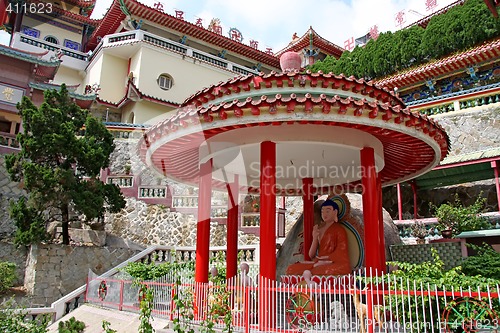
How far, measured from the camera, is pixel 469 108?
62.2 ft

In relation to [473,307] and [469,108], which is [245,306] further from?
[469,108]

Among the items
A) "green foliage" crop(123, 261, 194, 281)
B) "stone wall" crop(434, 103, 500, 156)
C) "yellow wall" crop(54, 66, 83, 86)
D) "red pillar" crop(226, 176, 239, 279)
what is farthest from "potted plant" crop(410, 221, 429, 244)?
"yellow wall" crop(54, 66, 83, 86)

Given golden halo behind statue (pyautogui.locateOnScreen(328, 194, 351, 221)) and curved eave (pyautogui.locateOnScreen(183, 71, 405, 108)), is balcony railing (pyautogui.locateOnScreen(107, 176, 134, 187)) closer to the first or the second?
golden halo behind statue (pyautogui.locateOnScreen(328, 194, 351, 221))

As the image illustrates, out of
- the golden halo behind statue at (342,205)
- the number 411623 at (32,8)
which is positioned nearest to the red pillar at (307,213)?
the golden halo behind statue at (342,205)

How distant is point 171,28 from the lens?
1330 inches

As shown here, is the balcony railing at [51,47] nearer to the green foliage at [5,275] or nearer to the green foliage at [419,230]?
the green foliage at [5,275]

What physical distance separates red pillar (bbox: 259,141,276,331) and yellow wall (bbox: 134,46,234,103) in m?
24.9

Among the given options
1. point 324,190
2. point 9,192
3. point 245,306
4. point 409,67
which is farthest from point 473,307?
point 409,67

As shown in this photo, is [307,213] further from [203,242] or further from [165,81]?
[165,81]

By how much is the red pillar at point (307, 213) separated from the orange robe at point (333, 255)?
800 millimetres

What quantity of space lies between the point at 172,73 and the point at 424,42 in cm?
1769

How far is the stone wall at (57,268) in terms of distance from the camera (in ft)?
45.8

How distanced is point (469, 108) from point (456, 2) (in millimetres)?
14605

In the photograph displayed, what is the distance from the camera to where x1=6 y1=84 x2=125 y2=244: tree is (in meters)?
14.1
